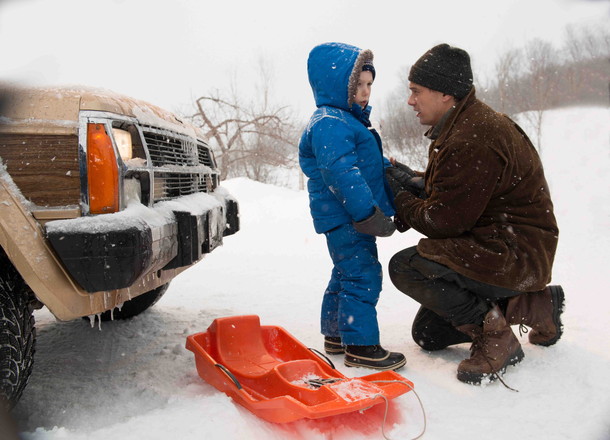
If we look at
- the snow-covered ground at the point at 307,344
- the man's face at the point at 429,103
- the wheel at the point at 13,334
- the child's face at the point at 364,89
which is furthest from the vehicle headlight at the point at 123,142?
the man's face at the point at 429,103

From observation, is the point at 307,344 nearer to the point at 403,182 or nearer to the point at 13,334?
the point at 403,182

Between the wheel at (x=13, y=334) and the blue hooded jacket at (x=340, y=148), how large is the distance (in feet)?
5.40

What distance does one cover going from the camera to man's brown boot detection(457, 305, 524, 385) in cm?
274

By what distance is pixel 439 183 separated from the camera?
9.46 feet

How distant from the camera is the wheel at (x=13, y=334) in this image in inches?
78.8

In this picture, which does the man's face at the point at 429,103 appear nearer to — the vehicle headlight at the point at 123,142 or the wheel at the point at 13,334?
the vehicle headlight at the point at 123,142

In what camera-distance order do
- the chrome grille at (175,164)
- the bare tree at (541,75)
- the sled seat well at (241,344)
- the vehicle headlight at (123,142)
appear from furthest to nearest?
the sled seat well at (241,344) < the chrome grille at (175,164) < the vehicle headlight at (123,142) < the bare tree at (541,75)

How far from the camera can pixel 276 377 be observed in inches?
97.6

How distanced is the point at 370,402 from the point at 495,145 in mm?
1541

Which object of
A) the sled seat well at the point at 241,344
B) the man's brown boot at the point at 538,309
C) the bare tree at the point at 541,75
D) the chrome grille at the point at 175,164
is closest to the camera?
the bare tree at the point at 541,75

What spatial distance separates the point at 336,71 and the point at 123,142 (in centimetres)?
134

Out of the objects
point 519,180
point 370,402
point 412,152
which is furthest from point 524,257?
point 412,152

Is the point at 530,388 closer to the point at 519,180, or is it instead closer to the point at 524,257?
the point at 524,257

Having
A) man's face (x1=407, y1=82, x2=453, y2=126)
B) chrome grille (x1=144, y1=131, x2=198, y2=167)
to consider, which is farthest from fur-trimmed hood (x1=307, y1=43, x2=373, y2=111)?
chrome grille (x1=144, y1=131, x2=198, y2=167)
